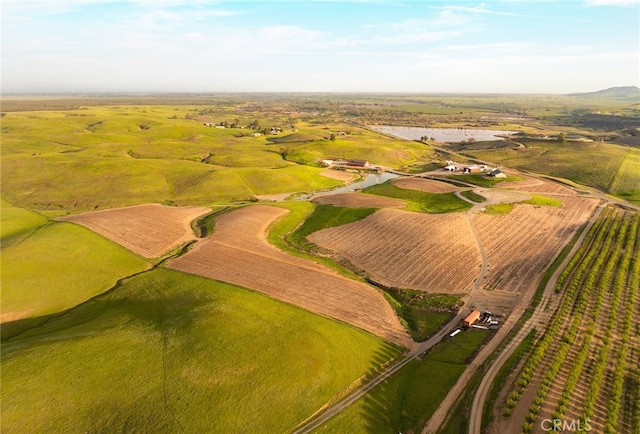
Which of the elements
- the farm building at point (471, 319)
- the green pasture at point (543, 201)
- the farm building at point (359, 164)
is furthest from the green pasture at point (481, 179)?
the farm building at point (471, 319)

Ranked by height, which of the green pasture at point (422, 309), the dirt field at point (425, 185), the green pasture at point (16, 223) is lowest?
the green pasture at point (16, 223)

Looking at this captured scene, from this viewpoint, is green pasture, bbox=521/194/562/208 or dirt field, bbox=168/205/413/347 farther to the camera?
green pasture, bbox=521/194/562/208

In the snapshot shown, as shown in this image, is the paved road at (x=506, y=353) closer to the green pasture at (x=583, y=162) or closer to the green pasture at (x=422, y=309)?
the green pasture at (x=422, y=309)

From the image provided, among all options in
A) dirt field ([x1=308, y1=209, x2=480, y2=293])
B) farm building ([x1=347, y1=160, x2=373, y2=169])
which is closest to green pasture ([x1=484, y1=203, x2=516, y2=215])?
dirt field ([x1=308, y1=209, x2=480, y2=293])

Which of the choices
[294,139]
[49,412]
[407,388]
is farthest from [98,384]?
[294,139]

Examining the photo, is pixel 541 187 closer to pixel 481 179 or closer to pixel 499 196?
pixel 481 179

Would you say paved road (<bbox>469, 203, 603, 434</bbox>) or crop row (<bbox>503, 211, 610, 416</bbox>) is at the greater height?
crop row (<bbox>503, 211, 610, 416</bbox>)
